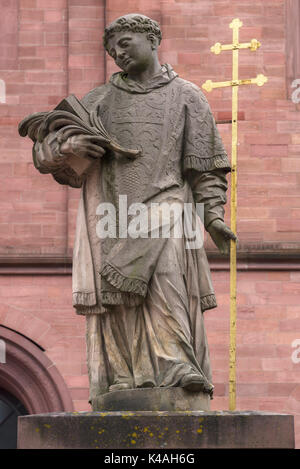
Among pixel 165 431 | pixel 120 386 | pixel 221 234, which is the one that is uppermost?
pixel 221 234

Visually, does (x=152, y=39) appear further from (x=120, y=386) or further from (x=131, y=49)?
(x=120, y=386)

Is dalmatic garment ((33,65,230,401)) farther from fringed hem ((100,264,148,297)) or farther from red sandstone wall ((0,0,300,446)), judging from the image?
red sandstone wall ((0,0,300,446))

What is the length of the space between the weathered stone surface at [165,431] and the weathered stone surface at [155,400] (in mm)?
344

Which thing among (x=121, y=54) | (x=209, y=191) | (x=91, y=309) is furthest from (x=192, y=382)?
(x=121, y=54)

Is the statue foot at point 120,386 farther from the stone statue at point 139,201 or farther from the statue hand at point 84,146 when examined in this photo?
the statue hand at point 84,146

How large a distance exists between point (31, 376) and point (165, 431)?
10731 millimetres

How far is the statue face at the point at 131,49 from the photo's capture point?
845 cm

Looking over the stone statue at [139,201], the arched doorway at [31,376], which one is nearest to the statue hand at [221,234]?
the stone statue at [139,201]

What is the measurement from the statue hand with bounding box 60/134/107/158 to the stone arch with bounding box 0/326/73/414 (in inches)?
379

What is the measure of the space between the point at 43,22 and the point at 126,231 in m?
11.4

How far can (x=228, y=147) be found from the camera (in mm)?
18203

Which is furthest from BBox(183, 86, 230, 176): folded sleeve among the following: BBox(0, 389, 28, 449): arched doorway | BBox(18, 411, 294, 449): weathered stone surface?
BBox(0, 389, 28, 449): arched doorway

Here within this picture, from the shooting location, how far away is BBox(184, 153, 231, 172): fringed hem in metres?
8.33

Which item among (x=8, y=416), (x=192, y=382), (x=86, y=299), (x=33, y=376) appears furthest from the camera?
(x=8, y=416)
